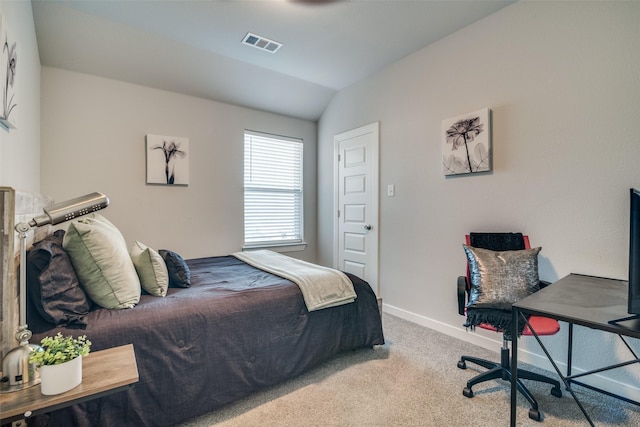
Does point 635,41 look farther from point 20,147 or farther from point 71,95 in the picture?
point 71,95

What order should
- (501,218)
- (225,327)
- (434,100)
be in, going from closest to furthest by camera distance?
(225,327)
(501,218)
(434,100)

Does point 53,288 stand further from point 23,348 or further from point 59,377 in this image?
point 59,377

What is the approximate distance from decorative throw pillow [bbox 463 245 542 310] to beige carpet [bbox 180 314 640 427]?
551 mm

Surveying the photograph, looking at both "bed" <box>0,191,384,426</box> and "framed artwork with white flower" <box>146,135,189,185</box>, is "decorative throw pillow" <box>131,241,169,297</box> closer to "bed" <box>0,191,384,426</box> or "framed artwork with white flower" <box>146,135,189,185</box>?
"bed" <box>0,191,384,426</box>

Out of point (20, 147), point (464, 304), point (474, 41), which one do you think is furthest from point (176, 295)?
point (474, 41)

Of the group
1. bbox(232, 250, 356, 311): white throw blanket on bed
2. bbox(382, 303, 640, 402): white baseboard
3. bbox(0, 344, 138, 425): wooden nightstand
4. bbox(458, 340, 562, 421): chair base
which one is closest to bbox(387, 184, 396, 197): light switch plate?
bbox(382, 303, 640, 402): white baseboard

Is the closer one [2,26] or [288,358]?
[2,26]

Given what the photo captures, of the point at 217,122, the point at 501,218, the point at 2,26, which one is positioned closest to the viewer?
the point at 2,26

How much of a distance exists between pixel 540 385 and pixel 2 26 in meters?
3.57

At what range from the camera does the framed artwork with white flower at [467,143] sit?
7.93 ft

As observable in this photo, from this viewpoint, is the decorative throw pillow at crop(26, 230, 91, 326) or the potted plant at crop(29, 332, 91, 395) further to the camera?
the decorative throw pillow at crop(26, 230, 91, 326)

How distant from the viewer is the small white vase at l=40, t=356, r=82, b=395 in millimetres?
888

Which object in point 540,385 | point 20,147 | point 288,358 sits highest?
point 20,147

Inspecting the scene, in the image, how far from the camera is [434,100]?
282 centimetres
